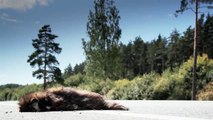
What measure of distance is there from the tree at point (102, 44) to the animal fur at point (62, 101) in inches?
1234

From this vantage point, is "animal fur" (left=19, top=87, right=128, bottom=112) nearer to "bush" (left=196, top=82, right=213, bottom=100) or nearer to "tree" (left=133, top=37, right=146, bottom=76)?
"bush" (left=196, top=82, right=213, bottom=100)

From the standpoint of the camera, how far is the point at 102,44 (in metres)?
40.7

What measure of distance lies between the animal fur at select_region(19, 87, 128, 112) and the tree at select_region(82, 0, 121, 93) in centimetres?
3133

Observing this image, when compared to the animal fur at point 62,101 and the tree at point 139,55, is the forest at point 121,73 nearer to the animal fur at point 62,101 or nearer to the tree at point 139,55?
the animal fur at point 62,101

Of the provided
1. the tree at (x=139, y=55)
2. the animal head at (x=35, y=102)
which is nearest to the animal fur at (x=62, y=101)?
the animal head at (x=35, y=102)

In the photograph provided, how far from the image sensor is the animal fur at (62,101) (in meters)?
7.20

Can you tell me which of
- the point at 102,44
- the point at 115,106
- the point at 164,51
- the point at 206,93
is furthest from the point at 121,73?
the point at 164,51

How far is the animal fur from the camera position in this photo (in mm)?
7195

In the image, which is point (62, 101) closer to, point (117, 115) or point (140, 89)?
Answer: point (117, 115)

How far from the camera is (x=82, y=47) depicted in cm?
4122

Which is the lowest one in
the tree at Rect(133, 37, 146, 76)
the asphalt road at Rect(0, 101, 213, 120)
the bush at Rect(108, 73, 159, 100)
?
the bush at Rect(108, 73, 159, 100)

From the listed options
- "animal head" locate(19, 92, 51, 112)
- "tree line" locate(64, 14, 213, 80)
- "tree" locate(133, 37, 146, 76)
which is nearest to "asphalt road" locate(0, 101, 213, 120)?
"animal head" locate(19, 92, 51, 112)

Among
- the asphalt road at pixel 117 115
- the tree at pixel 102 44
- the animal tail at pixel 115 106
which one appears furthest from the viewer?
the tree at pixel 102 44

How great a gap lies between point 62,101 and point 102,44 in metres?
33.4
